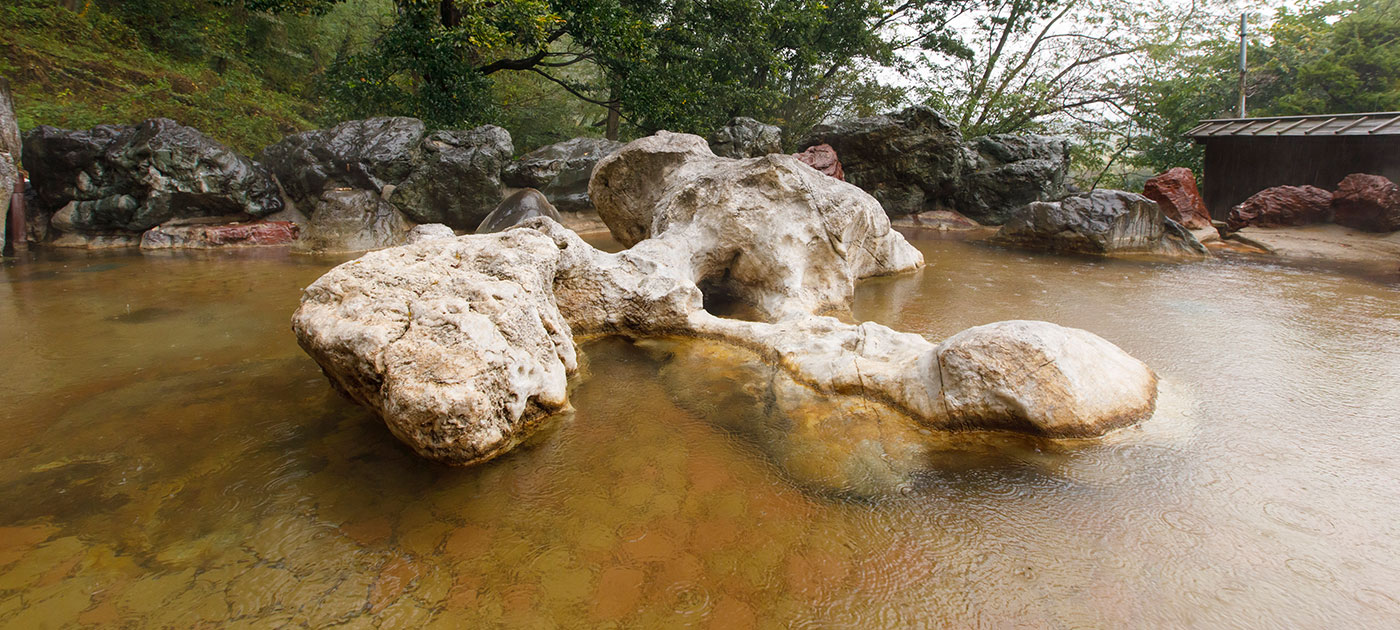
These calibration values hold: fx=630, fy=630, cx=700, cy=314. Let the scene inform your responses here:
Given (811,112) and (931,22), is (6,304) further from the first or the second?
(931,22)

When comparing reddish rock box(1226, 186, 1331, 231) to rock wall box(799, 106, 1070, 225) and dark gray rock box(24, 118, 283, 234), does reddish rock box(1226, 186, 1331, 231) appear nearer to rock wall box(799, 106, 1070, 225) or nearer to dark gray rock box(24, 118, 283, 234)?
rock wall box(799, 106, 1070, 225)

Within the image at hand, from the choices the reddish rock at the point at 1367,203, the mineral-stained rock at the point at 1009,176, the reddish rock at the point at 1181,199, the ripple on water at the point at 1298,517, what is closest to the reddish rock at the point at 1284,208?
the reddish rock at the point at 1367,203

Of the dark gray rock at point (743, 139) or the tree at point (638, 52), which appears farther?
the dark gray rock at point (743, 139)

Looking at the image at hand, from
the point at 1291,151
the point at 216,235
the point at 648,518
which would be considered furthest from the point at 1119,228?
the point at 216,235

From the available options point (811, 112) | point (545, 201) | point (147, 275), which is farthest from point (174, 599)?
point (811, 112)

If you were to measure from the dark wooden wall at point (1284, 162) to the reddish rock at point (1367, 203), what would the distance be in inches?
24.7

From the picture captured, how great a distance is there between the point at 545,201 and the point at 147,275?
177 inches

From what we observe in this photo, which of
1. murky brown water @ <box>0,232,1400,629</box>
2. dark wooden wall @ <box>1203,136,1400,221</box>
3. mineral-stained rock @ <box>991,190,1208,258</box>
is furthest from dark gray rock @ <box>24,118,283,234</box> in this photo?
dark wooden wall @ <box>1203,136,1400,221</box>

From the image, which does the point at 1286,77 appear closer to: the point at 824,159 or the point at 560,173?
the point at 824,159

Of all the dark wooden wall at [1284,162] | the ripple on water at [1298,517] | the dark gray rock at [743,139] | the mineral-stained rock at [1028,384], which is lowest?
the ripple on water at [1298,517]

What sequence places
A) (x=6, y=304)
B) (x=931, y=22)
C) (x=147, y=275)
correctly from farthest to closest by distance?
(x=931, y=22)
(x=147, y=275)
(x=6, y=304)

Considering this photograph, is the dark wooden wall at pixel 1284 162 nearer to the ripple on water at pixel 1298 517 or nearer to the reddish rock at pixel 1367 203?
the reddish rock at pixel 1367 203

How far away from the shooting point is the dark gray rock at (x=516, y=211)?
335 inches

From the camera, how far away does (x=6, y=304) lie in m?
4.92
